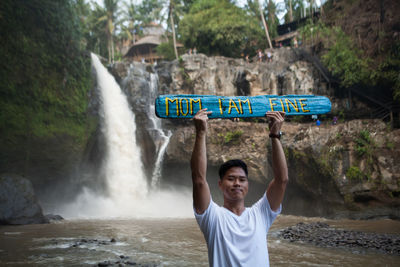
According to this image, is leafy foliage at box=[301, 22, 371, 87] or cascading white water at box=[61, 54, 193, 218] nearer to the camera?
leafy foliage at box=[301, 22, 371, 87]

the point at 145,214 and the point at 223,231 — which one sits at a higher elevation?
the point at 223,231

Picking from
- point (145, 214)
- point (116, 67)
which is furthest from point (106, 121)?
point (145, 214)

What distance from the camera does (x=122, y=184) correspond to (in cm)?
1817

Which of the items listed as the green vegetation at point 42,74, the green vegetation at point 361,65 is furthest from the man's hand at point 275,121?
the green vegetation at point 361,65

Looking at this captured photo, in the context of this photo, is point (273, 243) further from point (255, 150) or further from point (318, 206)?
point (255, 150)

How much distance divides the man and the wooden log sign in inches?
20.2

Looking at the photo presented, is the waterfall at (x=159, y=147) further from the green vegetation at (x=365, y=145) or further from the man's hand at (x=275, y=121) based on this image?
the man's hand at (x=275, y=121)

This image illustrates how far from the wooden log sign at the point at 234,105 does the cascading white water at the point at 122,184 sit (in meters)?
14.5

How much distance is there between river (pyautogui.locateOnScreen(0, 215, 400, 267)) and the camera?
606cm

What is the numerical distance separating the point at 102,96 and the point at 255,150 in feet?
35.3

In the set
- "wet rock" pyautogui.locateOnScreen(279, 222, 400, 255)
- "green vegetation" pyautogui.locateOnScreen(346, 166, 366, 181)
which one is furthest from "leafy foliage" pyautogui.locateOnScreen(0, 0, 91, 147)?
"green vegetation" pyautogui.locateOnScreen(346, 166, 366, 181)

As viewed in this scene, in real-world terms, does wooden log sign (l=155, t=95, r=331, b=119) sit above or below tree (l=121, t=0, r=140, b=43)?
below

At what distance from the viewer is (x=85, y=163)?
60.1 feet

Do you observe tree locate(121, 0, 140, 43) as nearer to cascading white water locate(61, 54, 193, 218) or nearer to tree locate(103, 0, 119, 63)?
tree locate(103, 0, 119, 63)
